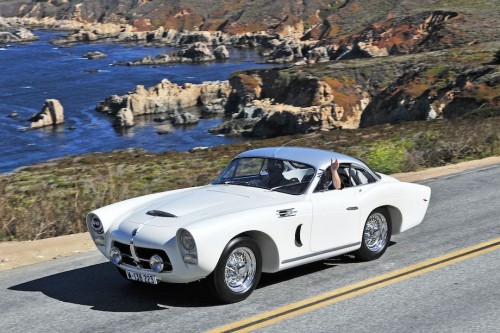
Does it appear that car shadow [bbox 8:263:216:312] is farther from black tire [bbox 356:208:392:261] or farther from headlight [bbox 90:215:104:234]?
black tire [bbox 356:208:392:261]

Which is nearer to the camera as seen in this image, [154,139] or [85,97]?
[154,139]

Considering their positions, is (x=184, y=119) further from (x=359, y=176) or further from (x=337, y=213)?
(x=337, y=213)

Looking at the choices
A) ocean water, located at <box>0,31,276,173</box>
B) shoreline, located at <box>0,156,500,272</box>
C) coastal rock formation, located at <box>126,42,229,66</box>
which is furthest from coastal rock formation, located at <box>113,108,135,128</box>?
shoreline, located at <box>0,156,500,272</box>

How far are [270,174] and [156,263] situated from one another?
234cm

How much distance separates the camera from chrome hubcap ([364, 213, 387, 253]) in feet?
34.0

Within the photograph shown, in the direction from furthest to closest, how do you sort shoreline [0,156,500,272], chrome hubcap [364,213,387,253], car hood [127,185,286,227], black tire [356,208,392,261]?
shoreline [0,156,500,272], chrome hubcap [364,213,387,253], black tire [356,208,392,261], car hood [127,185,286,227]

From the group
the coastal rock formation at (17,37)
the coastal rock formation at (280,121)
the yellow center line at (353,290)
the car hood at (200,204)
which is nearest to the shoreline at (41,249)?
the car hood at (200,204)

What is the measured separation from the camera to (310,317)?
8.17m

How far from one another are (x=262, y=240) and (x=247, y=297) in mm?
689

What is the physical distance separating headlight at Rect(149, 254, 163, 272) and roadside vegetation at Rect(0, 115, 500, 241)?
16.8 ft

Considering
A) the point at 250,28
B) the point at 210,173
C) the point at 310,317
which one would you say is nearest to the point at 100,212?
the point at 310,317

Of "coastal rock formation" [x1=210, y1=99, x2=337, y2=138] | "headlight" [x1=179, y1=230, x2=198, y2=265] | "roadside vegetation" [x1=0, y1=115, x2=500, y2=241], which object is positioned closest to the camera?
"headlight" [x1=179, y1=230, x2=198, y2=265]

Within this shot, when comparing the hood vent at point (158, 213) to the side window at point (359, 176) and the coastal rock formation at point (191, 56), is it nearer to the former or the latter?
the side window at point (359, 176)

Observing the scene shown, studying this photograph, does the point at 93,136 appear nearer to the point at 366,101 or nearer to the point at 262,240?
the point at 366,101
